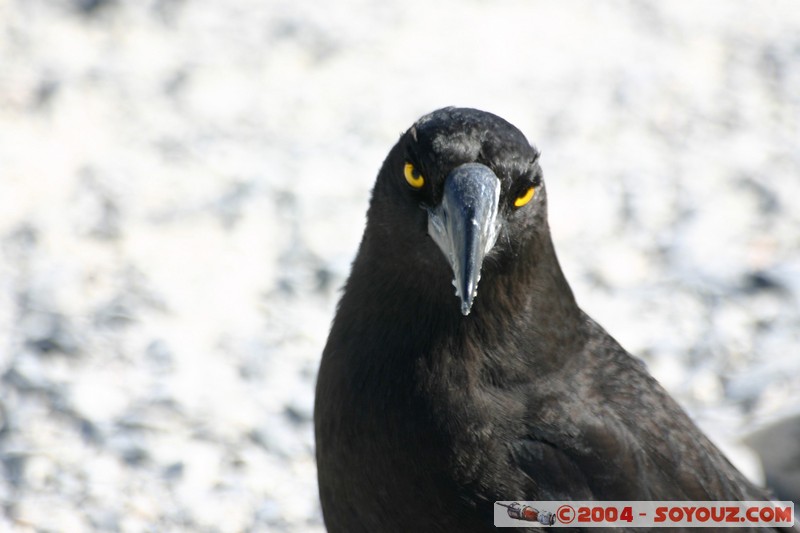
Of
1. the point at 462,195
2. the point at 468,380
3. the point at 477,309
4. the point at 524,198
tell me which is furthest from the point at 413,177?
the point at 468,380

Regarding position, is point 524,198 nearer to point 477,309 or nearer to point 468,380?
point 477,309

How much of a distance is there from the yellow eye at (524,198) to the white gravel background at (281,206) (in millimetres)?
1879

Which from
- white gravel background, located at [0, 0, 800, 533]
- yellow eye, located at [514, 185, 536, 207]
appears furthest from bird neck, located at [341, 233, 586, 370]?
white gravel background, located at [0, 0, 800, 533]

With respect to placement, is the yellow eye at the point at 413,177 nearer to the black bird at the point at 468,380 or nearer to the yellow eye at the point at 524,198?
the black bird at the point at 468,380

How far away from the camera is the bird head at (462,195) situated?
9.69 feet

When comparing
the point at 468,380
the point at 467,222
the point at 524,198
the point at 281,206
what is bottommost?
the point at 468,380

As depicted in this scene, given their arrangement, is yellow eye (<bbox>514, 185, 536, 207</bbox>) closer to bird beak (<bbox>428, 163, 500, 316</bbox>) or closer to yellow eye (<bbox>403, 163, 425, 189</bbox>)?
bird beak (<bbox>428, 163, 500, 316</bbox>)

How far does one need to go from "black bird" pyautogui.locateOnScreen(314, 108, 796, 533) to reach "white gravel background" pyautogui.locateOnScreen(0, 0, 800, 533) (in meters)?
1.29

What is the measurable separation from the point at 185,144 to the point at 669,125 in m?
3.10

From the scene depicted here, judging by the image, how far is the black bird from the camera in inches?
123

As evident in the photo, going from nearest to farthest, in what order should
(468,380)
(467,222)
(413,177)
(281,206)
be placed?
(467,222) → (413,177) → (468,380) → (281,206)

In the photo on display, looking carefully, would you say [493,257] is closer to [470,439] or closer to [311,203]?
[470,439]

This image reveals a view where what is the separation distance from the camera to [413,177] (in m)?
3.14

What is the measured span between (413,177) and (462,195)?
227 millimetres
